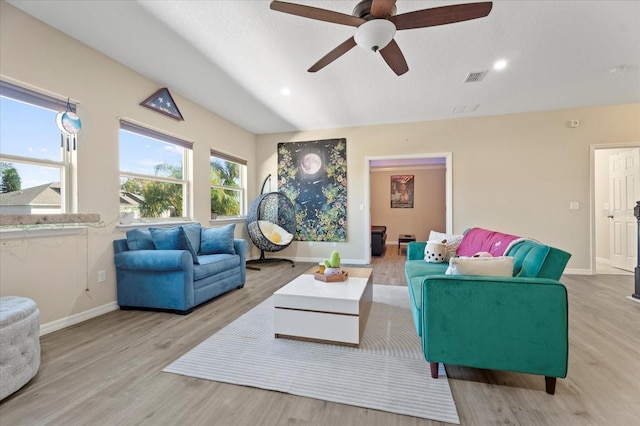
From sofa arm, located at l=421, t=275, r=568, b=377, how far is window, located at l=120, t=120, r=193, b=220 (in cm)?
330

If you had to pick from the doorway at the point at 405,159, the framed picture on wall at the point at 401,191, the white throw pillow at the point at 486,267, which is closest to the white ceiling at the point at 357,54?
the doorway at the point at 405,159

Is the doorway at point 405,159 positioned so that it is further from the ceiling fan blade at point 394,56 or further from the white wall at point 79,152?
the white wall at point 79,152

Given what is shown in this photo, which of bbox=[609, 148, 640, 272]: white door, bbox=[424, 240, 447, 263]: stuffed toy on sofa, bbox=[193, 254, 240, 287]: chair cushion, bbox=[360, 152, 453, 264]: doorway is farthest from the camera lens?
bbox=[360, 152, 453, 264]: doorway

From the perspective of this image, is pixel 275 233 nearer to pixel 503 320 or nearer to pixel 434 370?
pixel 434 370

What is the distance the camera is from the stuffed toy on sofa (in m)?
2.98

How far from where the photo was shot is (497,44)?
2656mm

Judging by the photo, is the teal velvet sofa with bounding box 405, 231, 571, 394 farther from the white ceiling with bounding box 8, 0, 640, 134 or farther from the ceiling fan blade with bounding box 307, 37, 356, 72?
the white ceiling with bounding box 8, 0, 640, 134

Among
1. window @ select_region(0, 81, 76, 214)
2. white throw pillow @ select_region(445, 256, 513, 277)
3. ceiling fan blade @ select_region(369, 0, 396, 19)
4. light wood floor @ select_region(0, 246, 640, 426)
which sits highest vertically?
ceiling fan blade @ select_region(369, 0, 396, 19)

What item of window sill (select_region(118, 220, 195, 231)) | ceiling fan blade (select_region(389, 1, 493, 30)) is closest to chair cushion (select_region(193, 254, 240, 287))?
window sill (select_region(118, 220, 195, 231))

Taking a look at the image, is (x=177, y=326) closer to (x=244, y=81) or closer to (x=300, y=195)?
(x=244, y=81)

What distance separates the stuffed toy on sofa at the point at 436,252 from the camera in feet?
9.78

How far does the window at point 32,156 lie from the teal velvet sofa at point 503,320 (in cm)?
321

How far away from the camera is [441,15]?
1.77 meters

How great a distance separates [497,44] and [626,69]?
6.32ft
